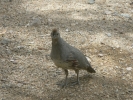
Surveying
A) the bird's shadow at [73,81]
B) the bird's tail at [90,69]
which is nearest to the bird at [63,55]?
the bird's tail at [90,69]

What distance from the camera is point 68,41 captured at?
5.12 m

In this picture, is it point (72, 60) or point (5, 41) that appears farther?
point (5, 41)

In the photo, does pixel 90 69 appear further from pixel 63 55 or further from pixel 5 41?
pixel 5 41

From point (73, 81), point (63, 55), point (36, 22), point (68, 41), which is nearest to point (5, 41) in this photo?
point (36, 22)

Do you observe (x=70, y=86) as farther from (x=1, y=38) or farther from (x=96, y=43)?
(x=1, y=38)

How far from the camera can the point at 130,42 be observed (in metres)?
5.18

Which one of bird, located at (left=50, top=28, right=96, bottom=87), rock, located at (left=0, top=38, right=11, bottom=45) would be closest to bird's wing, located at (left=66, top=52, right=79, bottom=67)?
bird, located at (left=50, top=28, right=96, bottom=87)

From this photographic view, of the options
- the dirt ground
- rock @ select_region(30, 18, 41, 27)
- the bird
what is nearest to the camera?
the bird

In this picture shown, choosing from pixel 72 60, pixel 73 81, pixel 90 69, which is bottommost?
pixel 73 81

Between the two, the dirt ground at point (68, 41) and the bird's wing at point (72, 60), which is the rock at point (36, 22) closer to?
the dirt ground at point (68, 41)

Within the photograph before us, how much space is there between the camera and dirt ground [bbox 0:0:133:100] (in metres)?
3.97

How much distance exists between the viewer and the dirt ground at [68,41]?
13.0 ft

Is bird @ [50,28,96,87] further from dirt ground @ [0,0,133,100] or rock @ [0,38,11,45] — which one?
rock @ [0,38,11,45]

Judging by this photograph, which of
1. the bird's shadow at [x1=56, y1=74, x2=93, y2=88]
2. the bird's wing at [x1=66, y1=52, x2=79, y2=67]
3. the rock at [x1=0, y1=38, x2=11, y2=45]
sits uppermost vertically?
the bird's wing at [x1=66, y1=52, x2=79, y2=67]
